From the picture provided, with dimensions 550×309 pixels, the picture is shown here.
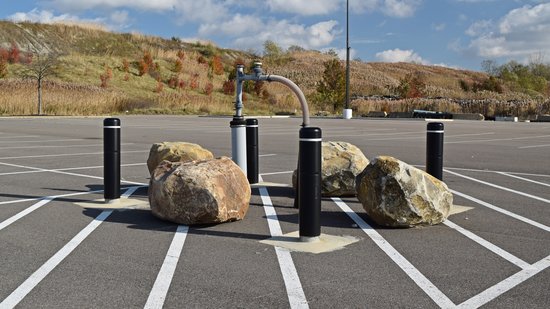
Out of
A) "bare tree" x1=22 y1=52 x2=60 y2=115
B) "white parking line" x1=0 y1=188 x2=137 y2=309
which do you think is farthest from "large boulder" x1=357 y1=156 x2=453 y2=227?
"bare tree" x1=22 y1=52 x2=60 y2=115

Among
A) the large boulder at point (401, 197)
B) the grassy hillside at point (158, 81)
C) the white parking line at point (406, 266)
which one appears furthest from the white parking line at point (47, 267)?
the grassy hillside at point (158, 81)

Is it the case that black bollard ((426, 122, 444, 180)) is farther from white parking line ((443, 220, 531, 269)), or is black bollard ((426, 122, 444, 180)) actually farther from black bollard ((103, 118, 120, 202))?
black bollard ((103, 118, 120, 202))

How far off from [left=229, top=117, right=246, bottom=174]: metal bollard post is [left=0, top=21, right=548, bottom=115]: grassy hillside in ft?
74.5

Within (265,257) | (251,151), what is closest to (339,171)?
(251,151)

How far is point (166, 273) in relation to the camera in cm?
505

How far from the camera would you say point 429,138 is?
8.16m

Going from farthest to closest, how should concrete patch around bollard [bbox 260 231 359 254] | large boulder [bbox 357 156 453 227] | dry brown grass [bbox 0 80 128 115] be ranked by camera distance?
dry brown grass [bbox 0 80 128 115] < large boulder [bbox 357 156 453 227] < concrete patch around bollard [bbox 260 231 359 254]

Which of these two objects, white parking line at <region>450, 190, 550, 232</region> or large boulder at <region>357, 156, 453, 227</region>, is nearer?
large boulder at <region>357, 156, 453, 227</region>

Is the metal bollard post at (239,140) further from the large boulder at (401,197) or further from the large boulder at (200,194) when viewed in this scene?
the large boulder at (401,197)

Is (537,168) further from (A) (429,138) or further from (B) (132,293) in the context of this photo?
(B) (132,293)

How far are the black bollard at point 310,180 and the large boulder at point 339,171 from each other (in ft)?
8.20

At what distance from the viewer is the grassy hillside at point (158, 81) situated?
155ft

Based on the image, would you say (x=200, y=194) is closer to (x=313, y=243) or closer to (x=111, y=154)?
(x=313, y=243)

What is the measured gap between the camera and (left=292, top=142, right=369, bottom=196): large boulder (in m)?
8.54
